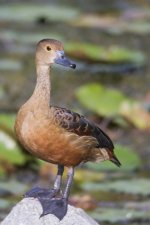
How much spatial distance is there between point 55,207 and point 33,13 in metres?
9.75

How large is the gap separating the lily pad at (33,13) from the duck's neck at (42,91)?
30.5 ft

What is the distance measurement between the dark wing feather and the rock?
1.80 ft

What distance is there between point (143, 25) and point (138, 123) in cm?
444

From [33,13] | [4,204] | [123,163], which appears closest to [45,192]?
[4,204]

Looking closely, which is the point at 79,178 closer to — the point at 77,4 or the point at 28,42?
the point at 28,42

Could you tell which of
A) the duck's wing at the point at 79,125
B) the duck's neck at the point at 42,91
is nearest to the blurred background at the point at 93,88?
the duck's wing at the point at 79,125

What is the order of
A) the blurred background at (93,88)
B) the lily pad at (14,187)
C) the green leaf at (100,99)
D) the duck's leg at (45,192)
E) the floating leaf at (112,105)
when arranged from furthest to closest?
the green leaf at (100,99)
the floating leaf at (112,105)
the blurred background at (93,88)
the lily pad at (14,187)
the duck's leg at (45,192)

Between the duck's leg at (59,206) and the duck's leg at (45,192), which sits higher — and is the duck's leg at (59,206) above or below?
below

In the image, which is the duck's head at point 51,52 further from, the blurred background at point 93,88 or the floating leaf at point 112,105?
the floating leaf at point 112,105

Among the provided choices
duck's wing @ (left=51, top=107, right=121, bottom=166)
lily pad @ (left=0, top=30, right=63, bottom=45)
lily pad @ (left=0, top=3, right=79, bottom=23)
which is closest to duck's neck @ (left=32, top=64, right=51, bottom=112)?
duck's wing @ (left=51, top=107, right=121, bottom=166)

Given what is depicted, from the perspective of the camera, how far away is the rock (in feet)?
25.1

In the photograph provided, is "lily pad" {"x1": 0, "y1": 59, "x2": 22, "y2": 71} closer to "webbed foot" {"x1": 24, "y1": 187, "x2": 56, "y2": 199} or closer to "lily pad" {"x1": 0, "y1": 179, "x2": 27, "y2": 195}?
"lily pad" {"x1": 0, "y1": 179, "x2": 27, "y2": 195}

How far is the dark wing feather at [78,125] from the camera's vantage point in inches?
308

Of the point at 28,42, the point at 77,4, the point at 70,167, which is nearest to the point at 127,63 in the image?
the point at 28,42
